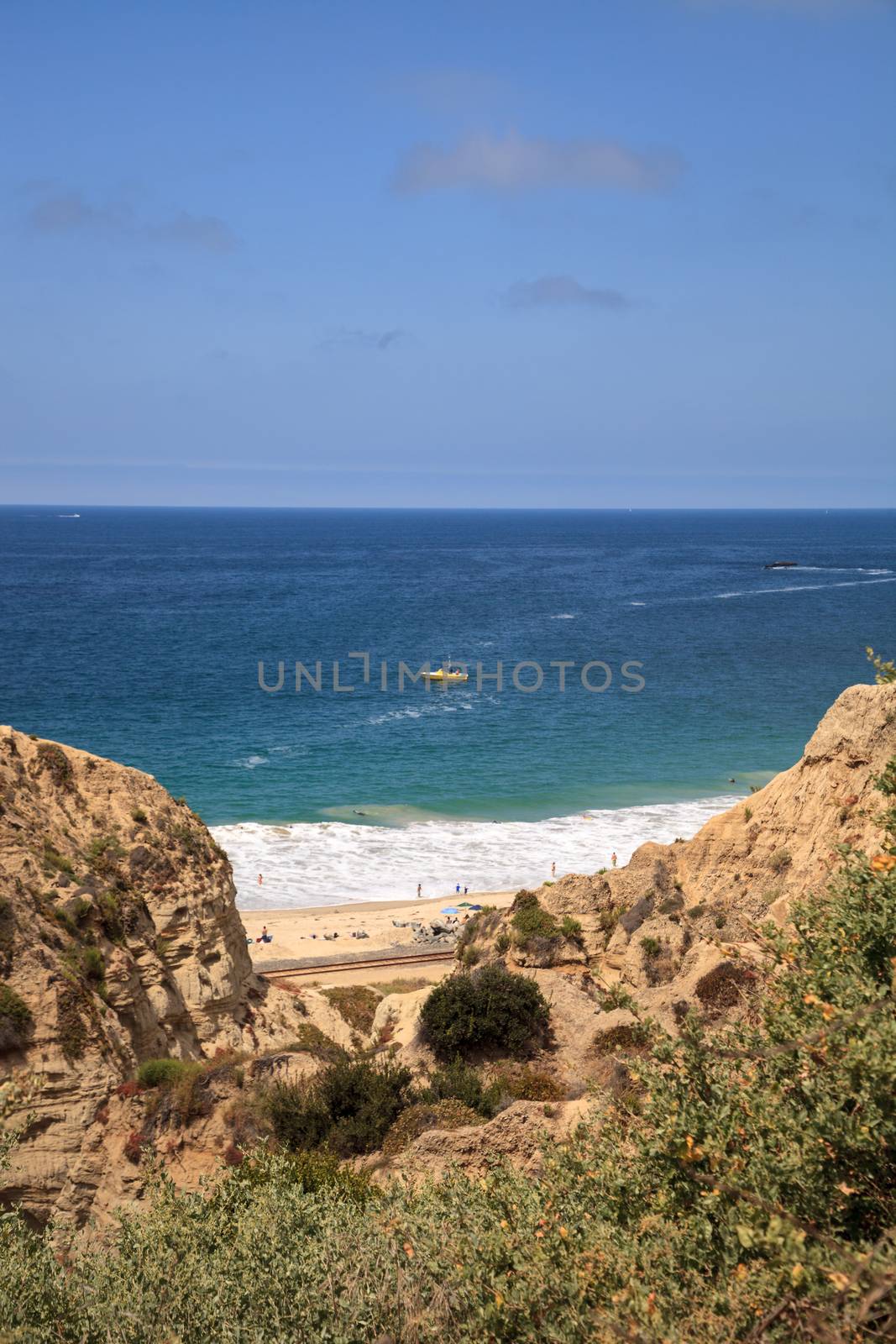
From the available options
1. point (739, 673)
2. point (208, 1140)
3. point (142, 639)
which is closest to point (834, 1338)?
point (208, 1140)

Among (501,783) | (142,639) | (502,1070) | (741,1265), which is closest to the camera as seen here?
(741,1265)

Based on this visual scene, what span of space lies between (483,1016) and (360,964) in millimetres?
16100

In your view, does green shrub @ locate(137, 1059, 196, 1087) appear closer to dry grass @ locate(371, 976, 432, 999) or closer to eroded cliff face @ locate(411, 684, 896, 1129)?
eroded cliff face @ locate(411, 684, 896, 1129)

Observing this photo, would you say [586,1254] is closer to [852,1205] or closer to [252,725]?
[852,1205]

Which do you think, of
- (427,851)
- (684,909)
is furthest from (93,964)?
(427,851)

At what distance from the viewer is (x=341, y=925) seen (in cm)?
4081

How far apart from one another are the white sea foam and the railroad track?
8357mm

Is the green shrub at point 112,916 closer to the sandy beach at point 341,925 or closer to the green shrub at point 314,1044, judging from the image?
the green shrub at point 314,1044

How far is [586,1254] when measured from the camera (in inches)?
349

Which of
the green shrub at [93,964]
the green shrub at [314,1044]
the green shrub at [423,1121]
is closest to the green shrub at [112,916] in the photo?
the green shrub at [93,964]

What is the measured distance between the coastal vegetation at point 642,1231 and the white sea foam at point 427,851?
3285cm

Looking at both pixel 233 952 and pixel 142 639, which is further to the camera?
pixel 142 639

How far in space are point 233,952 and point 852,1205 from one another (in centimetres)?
1807

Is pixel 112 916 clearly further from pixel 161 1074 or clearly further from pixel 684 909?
pixel 684 909
